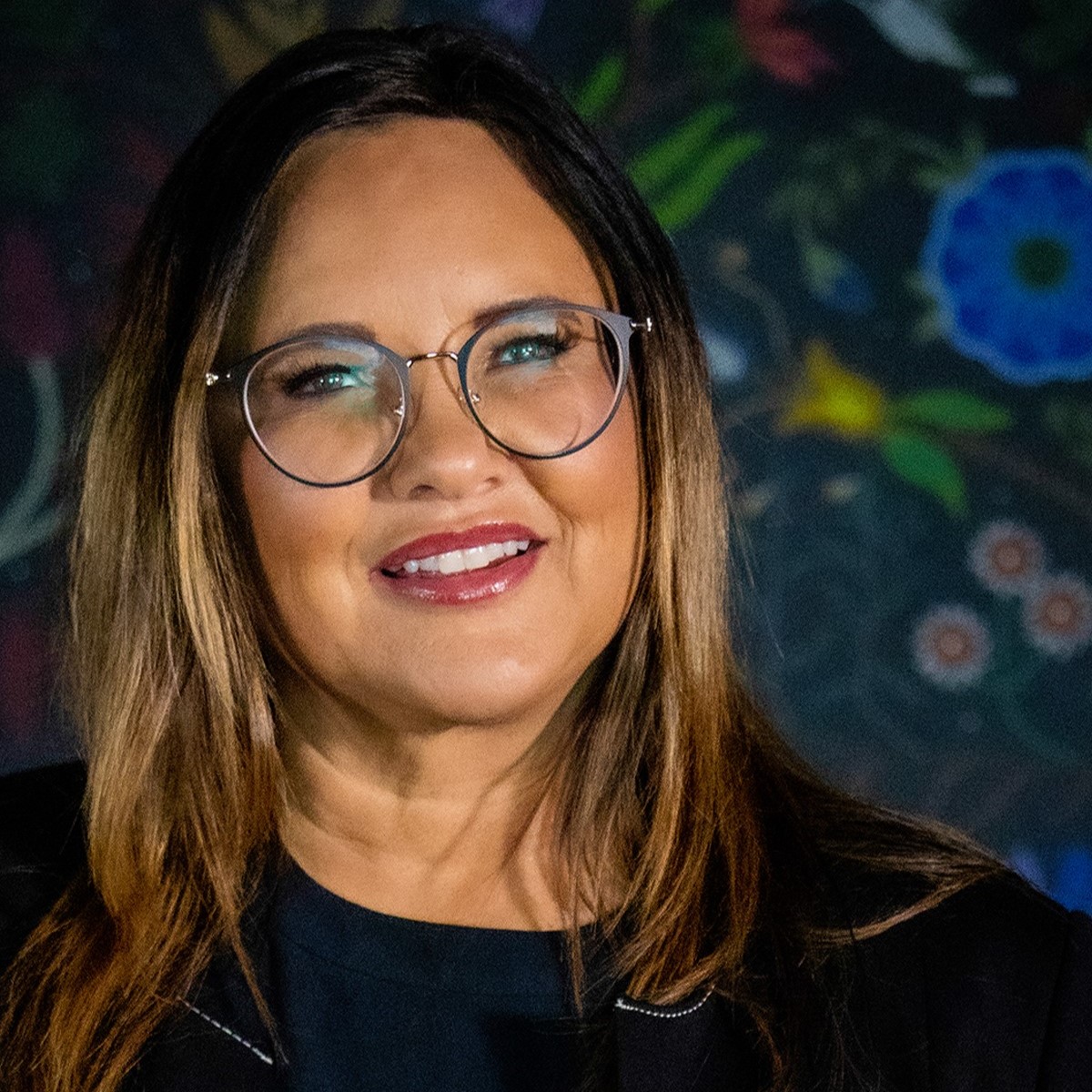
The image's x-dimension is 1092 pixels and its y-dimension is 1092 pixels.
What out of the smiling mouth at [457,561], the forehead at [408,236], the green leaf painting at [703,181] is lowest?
the smiling mouth at [457,561]

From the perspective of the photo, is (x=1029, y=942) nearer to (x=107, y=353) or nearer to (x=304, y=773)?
(x=304, y=773)

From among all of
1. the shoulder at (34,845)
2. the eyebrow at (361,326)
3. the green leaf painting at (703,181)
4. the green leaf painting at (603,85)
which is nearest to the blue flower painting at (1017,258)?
the green leaf painting at (703,181)

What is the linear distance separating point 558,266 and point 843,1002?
73cm

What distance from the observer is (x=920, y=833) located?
169 centimetres

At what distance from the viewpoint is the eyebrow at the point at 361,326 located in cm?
154

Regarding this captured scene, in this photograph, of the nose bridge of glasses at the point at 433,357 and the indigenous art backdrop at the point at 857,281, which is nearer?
the nose bridge of glasses at the point at 433,357

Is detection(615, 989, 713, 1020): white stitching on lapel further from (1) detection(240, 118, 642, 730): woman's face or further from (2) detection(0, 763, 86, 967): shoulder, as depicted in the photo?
(2) detection(0, 763, 86, 967): shoulder

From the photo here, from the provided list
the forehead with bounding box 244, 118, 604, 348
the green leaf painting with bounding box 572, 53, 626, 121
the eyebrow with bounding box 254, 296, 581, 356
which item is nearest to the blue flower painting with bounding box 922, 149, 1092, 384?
the green leaf painting with bounding box 572, 53, 626, 121

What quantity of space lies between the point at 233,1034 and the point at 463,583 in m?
0.46

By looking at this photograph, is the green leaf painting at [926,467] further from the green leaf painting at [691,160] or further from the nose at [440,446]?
the nose at [440,446]

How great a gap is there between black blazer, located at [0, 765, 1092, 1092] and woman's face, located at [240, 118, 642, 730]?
0.31 metres

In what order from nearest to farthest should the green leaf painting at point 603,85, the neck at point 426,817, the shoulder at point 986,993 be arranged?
1. the shoulder at point 986,993
2. the neck at point 426,817
3. the green leaf painting at point 603,85

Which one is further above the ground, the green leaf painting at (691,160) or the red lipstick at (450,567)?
the green leaf painting at (691,160)

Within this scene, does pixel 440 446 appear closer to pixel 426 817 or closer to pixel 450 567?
pixel 450 567
